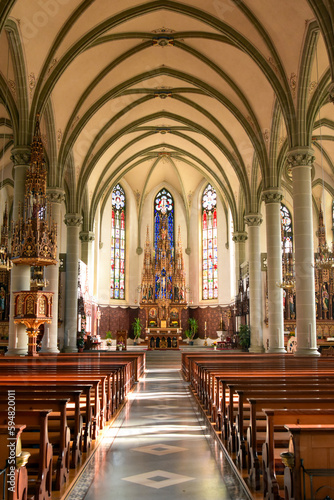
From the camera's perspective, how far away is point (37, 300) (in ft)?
50.1

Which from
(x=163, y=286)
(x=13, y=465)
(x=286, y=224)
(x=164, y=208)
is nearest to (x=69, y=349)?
(x=163, y=286)

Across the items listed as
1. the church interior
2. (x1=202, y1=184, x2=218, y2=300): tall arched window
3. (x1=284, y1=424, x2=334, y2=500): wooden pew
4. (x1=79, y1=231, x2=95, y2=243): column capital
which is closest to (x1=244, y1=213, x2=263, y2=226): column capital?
the church interior

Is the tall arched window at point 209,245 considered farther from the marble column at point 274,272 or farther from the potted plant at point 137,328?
the marble column at point 274,272

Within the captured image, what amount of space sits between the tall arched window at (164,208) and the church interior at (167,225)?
50 centimetres

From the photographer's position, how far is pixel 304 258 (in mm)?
16391

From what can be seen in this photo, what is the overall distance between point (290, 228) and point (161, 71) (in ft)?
47.1

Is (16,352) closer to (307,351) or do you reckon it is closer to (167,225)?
(307,351)

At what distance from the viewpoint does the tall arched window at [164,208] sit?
38.5m

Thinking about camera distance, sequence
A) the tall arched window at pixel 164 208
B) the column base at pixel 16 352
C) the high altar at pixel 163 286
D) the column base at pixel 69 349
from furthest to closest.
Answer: the tall arched window at pixel 164 208 → the high altar at pixel 163 286 → the column base at pixel 69 349 → the column base at pixel 16 352

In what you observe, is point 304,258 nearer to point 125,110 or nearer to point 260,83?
point 260,83

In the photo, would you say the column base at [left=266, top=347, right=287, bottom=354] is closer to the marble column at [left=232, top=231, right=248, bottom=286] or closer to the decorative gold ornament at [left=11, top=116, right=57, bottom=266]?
the decorative gold ornament at [left=11, top=116, right=57, bottom=266]

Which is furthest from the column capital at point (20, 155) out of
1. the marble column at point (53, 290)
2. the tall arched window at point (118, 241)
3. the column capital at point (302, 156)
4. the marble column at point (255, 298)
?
the tall arched window at point (118, 241)

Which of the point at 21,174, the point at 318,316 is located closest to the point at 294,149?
the point at 21,174

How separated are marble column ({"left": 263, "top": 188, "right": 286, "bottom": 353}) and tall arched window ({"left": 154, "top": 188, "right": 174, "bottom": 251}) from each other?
57.5ft
